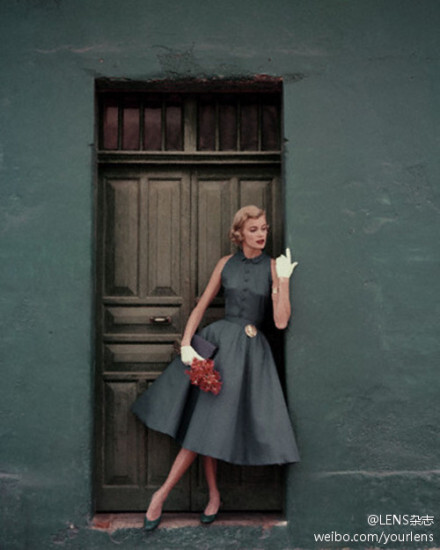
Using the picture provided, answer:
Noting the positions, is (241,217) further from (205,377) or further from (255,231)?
(205,377)

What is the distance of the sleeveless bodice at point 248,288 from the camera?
349 centimetres

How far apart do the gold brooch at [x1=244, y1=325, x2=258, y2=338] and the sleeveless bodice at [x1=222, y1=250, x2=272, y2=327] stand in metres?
0.04

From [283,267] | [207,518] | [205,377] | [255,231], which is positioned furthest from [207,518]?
[255,231]

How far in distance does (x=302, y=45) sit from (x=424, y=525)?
3.46 m

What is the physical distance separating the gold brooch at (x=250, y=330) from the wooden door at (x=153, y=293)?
41 centimetres

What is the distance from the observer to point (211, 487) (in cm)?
356

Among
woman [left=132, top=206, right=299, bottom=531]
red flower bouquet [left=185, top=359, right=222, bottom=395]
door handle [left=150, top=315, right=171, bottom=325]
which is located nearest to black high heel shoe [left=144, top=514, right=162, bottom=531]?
woman [left=132, top=206, right=299, bottom=531]

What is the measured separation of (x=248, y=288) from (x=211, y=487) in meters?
1.42

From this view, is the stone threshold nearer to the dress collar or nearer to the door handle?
the door handle

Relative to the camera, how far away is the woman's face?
138 inches

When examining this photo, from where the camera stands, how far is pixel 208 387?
3.26 m

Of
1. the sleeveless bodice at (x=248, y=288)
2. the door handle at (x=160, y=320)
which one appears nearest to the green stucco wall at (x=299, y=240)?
the sleeveless bodice at (x=248, y=288)

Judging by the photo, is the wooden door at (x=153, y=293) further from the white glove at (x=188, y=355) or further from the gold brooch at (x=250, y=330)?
the gold brooch at (x=250, y=330)

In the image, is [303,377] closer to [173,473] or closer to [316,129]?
[173,473]
